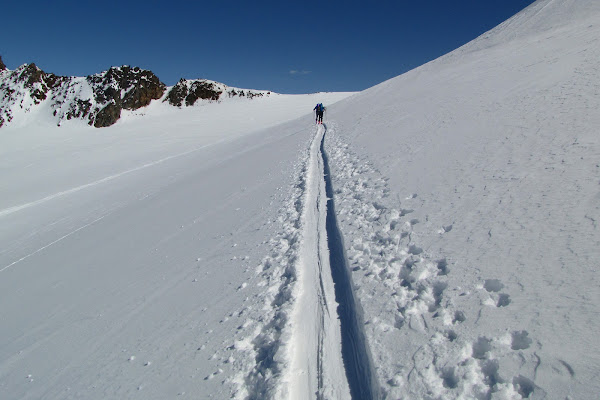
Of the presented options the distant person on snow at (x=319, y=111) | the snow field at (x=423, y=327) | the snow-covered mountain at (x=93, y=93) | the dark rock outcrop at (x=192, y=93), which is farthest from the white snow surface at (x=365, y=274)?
the dark rock outcrop at (x=192, y=93)

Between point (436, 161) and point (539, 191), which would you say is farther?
point (436, 161)

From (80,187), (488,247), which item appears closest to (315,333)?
(488,247)

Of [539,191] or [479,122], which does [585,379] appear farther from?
[479,122]

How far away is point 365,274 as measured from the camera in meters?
4.51

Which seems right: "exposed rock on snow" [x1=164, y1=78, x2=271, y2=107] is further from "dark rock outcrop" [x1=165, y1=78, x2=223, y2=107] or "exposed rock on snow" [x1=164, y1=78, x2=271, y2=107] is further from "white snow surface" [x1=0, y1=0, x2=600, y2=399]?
"white snow surface" [x1=0, y1=0, x2=600, y2=399]

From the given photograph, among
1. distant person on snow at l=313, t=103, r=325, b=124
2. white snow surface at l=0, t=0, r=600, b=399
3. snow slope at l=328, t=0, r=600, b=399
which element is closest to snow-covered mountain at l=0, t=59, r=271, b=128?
distant person on snow at l=313, t=103, r=325, b=124

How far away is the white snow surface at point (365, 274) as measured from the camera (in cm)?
297

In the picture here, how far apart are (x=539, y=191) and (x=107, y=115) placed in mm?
53865

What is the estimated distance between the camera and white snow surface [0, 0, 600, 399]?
297cm

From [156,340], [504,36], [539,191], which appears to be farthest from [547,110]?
[504,36]

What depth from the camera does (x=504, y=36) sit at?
25.2 metres

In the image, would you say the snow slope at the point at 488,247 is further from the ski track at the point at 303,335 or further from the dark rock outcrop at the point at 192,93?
the dark rock outcrop at the point at 192,93

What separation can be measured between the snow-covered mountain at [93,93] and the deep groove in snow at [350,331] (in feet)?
168

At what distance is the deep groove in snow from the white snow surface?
82 millimetres
